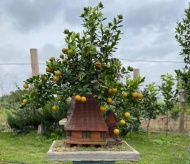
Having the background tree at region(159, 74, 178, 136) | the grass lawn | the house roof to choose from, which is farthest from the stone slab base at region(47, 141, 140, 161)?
the background tree at region(159, 74, 178, 136)

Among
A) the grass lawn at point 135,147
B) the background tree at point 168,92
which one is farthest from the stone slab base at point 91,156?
the background tree at point 168,92

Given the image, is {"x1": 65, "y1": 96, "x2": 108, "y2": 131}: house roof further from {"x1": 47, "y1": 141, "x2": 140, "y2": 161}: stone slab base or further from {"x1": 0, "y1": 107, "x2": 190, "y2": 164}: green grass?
{"x1": 0, "y1": 107, "x2": 190, "y2": 164}: green grass

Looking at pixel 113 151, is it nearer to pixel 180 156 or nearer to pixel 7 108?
pixel 180 156

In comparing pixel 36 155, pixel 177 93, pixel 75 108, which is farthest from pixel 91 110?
pixel 177 93

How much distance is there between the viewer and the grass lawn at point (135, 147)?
211 inches

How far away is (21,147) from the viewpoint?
6.46 meters

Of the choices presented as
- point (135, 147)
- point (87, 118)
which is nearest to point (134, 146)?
point (135, 147)

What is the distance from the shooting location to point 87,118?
252cm

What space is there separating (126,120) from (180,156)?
3.47 metres

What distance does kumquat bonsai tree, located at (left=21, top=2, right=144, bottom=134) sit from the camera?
2410 mm

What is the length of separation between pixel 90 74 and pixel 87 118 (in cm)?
33

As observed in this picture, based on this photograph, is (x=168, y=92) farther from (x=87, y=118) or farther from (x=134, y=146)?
(x=87, y=118)

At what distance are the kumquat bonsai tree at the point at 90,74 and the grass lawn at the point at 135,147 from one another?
8.83ft

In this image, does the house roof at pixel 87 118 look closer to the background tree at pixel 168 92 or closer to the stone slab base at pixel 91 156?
the stone slab base at pixel 91 156
